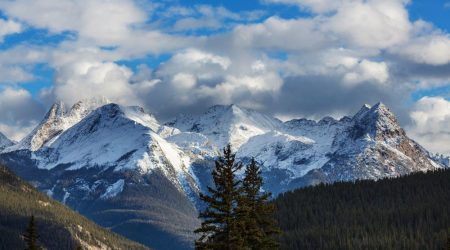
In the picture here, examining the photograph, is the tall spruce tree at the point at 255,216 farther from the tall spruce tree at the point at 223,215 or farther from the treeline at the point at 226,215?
the tall spruce tree at the point at 223,215

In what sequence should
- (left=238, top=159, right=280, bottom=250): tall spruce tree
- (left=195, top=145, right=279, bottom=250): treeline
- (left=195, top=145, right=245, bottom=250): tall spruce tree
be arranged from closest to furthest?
(left=195, top=145, right=245, bottom=250): tall spruce tree, (left=195, top=145, right=279, bottom=250): treeline, (left=238, top=159, right=280, bottom=250): tall spruce tree

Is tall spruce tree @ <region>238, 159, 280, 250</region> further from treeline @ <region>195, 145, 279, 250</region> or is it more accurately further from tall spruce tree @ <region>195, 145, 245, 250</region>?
tall spruce tree @ <region>195, 145, 245, 250</region>

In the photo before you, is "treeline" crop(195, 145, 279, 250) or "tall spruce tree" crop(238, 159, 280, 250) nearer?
"treeline" crop(195, 145, 279, 250)

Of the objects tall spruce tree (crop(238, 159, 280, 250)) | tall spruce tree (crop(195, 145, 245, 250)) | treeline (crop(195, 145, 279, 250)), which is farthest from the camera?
tall spruce tree (crop(238, 159, 280, 250))

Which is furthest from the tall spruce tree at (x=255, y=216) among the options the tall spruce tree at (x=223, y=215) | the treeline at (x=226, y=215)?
the tall spruce tree at (x=223, y=215)

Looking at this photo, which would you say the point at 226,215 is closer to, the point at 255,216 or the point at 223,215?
the point at 223,215

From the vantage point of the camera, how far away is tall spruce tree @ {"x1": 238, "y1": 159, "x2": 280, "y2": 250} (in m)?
68.8

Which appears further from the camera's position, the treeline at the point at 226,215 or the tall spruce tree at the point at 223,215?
the treeline at the point at 226,215

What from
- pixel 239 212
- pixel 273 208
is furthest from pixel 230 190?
pixel 273 208

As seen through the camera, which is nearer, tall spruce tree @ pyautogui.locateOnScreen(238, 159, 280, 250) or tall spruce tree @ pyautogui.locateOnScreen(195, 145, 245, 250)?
tall spruce tree @ pyautogui.locateOnScreen(195, 145, 245, 250)

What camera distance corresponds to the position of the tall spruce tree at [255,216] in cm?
6881

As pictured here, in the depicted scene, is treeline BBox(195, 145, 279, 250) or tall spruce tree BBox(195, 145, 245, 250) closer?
tall spruce tree BBox(195, 145, 245, 250)

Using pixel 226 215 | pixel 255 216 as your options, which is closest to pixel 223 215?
pixel 226 215

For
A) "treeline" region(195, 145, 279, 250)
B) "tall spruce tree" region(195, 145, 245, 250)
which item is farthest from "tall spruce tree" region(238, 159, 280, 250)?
"tall spruce tree" region(195, 145, 245, 250)
